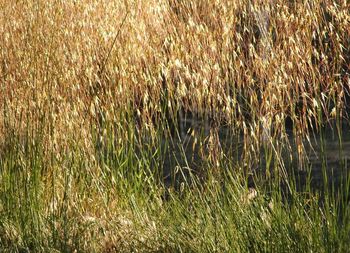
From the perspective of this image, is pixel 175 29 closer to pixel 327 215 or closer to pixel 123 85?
pixel 123 85

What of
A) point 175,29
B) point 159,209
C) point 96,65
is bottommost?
point 159,209

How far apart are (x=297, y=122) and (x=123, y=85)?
1.06 metres

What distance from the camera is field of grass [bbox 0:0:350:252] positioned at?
8.93 ft

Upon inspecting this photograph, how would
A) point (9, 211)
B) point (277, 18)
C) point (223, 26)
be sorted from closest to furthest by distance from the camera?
point (277, 18)
point (223, 26)
point (9, 211)

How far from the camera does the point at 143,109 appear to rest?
3240 millimetres

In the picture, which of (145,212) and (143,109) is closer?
(145,212)

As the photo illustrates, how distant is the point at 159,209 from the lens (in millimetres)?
3232

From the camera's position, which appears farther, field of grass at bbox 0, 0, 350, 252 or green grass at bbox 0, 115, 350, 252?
field of grass at bbox 0, 0, 350, 252

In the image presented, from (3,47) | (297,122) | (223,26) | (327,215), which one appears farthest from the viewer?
(3,47)

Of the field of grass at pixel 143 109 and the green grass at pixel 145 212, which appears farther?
the field of grass at pixel 143 109

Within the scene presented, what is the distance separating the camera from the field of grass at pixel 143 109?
8.93 feet

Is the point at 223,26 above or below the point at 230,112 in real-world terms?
above

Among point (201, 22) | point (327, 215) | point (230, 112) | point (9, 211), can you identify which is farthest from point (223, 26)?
point (9, 211)

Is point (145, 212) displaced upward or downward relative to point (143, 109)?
downward
